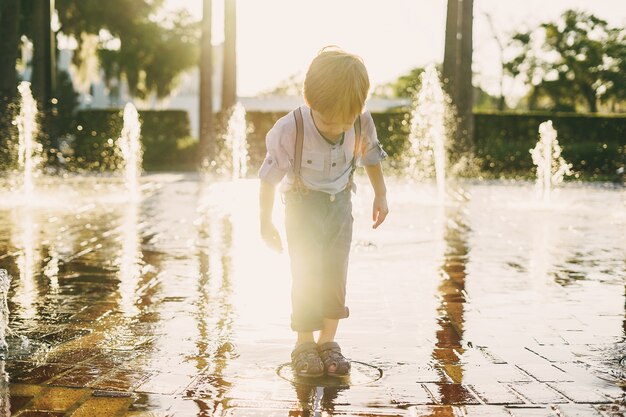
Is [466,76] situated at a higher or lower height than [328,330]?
higher

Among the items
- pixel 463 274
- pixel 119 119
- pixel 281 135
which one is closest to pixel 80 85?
pixel 119 119

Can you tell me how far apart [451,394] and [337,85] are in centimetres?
132

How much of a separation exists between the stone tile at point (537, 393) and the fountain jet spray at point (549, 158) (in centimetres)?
1588

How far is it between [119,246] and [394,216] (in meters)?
4.03

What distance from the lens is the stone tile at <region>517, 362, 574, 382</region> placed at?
390 centimetres

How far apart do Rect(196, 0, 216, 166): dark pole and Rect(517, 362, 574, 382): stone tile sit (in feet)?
61.3

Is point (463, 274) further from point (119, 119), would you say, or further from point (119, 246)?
point (119, 119)

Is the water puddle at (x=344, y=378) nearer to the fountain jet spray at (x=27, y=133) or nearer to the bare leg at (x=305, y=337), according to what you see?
the bare leg at (x=305, y=337)

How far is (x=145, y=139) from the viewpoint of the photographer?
2525 cm

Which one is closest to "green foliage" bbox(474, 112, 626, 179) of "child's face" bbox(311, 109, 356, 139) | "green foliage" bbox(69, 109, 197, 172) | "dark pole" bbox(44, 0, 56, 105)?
"green foliage" bbox(69, 109, 197, 172)

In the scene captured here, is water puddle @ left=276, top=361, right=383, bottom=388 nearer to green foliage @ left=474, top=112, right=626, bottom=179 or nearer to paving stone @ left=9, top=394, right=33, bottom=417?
paving stone @ left=9, top=394, right=33, bottom=417

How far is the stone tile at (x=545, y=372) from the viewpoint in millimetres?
3896

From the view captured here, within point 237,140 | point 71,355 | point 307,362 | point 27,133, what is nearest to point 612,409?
point 307,362

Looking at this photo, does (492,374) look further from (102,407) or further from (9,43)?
(9,43)
